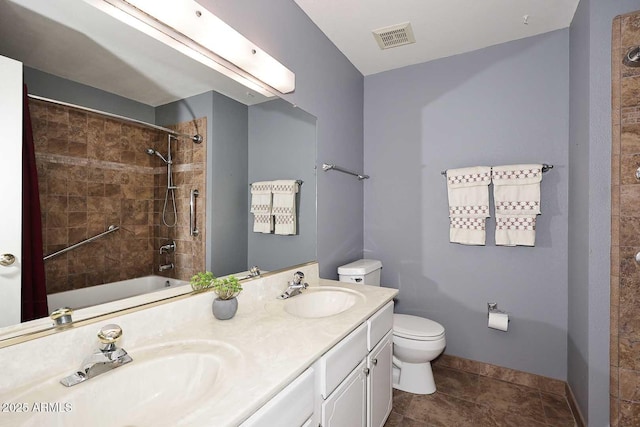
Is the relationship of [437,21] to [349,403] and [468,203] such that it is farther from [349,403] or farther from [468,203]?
[349,403]

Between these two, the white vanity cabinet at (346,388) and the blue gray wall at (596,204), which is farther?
the blue gray wall at (596,204)

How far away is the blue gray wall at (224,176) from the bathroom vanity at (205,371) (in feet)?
0.55

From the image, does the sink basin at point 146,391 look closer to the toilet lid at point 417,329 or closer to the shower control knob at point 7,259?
the shower control knob at point 7,259

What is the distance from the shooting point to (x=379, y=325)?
4.94 feet

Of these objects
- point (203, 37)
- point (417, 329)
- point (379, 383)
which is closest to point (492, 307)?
point (417, 329)

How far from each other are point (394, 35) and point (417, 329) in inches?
80.2

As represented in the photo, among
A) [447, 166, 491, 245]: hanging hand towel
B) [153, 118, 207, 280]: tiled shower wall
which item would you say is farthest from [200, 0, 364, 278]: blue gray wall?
[447, 166, 491, 245]: hanging hand towel

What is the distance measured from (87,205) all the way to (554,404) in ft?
9.05

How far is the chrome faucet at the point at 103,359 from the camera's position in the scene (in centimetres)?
76

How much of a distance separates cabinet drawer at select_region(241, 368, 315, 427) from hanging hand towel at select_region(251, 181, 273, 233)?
79cm

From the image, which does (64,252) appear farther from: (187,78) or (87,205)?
(187,78)

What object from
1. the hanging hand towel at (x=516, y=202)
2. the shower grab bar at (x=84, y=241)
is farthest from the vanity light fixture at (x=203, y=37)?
the hanging hand towel at (x=516, y=202)

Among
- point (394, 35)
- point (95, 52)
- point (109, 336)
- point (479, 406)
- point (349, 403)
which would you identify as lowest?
point (479, 406)

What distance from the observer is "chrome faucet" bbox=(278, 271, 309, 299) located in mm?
1584
